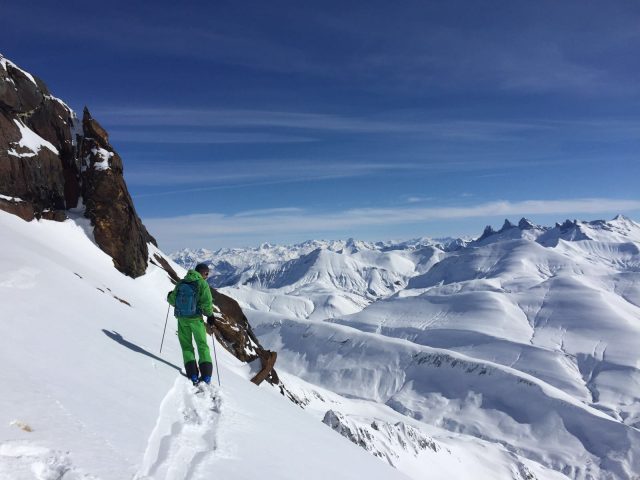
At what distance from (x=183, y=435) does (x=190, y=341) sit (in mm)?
4447

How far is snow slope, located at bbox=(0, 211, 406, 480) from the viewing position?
5102 mm

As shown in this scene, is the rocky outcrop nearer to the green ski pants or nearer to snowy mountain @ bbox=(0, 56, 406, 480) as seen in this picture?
snowy mountain @ bbox=(0, 56, 406, 480)

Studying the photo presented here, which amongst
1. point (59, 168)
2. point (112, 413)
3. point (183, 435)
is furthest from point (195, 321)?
point (59, 168)

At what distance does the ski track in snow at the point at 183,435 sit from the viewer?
19.0 feet

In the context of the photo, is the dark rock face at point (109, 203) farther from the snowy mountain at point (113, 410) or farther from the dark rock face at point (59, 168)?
the snowy mountain at point (113, 410)

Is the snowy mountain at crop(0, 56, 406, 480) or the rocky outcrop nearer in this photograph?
the snowy mountain at crop(0, 56, 406, 480)

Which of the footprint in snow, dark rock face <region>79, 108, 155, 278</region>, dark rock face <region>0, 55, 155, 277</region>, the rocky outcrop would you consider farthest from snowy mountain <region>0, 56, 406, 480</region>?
dark rock face <region>79, 108, 155, 278</region>

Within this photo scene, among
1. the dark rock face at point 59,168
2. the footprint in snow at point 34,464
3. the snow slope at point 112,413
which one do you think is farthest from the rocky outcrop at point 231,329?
the footprint in snow at point 34,464

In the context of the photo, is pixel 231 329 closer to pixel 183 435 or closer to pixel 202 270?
pixel 202 270

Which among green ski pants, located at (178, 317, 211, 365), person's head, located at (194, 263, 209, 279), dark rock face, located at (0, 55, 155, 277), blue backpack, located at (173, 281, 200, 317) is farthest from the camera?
dark rock face, located at (0, 55, 155, 277)

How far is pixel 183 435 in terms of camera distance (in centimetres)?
712

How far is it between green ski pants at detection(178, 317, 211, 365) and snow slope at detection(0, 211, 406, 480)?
0.62 m

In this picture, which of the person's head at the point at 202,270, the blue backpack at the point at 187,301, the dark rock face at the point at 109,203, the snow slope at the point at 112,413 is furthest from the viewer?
the dark rock face at the point at 109,203

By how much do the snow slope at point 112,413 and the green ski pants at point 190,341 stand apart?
0.62 metres
